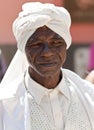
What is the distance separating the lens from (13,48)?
11516 millimetres

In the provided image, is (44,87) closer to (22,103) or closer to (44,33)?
(22,103)

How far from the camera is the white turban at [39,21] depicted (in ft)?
14.7

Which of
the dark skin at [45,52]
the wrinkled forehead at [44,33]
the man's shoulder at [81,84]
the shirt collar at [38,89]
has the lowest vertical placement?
the man's shoulder at [81,84]

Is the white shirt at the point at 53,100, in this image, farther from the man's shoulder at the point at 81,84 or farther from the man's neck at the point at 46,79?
the man's shoulder at the point at 81,84

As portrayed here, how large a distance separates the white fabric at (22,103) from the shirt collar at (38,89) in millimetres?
46

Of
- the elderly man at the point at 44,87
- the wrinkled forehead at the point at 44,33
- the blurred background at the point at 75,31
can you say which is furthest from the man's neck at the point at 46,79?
the blurred background at the point at 75,31

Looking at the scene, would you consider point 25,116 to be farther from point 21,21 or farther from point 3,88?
point 21,21

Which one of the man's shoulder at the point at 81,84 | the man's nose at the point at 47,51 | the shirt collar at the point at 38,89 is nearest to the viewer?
the man's nose at the point at 47,51

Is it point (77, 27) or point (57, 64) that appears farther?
point (77, 27)

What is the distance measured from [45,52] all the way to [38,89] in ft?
0.97

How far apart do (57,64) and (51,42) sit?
0.51 ft

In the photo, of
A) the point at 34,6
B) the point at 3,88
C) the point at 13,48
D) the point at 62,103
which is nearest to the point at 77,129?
the point at 62,103

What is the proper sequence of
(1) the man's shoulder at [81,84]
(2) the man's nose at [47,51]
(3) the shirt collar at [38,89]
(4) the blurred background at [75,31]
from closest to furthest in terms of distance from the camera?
(2) the man's nose at [47,51] → (3) the shirt collar at [38,89] → (1) the man's shoulder at [81,84] → (4) the blurred background at [75,31]

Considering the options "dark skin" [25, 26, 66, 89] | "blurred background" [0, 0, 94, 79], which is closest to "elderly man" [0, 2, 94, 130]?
"dark skin" [25, 26, 66, 89]
